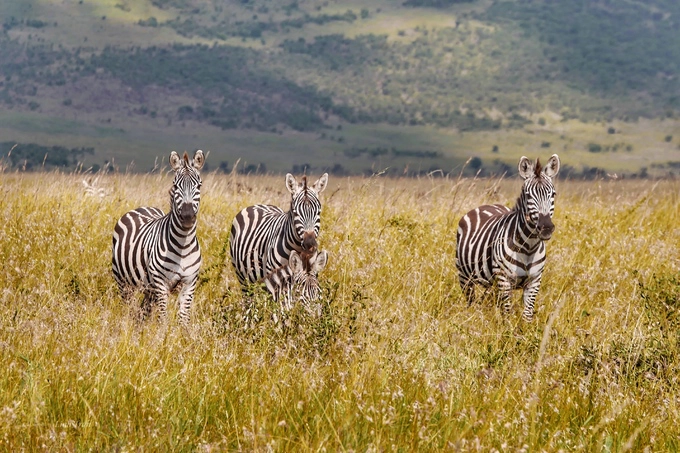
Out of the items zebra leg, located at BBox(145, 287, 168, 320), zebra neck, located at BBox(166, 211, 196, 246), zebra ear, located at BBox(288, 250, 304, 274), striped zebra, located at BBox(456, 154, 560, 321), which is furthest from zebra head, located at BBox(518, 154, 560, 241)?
zebra leg, located at BBox(145, 287, 168, 320)

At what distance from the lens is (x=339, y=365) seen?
618 centimetres

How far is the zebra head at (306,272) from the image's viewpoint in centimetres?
710

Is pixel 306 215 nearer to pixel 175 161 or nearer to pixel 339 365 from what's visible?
pixel 175 161

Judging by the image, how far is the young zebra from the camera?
7.09 meters

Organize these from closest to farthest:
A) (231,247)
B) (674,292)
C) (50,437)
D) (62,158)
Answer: (50,437), (674,292), (231,247), (62,158)

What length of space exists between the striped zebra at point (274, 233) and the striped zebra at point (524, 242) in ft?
6.53

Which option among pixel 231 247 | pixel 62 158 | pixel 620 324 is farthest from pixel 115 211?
pixel 62 158

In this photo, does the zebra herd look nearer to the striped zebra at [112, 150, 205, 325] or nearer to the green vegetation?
the striped zebra at [112, 150, 205, 325]

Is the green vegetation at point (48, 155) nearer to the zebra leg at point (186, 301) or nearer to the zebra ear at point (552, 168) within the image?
the zebra leg at point (186, 301)

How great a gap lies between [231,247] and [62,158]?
16018cm

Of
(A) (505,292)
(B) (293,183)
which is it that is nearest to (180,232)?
(B) (293,183)

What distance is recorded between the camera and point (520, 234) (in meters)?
8.71

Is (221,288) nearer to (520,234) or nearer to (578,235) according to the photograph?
(520,234)

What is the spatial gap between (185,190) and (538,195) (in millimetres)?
3422
